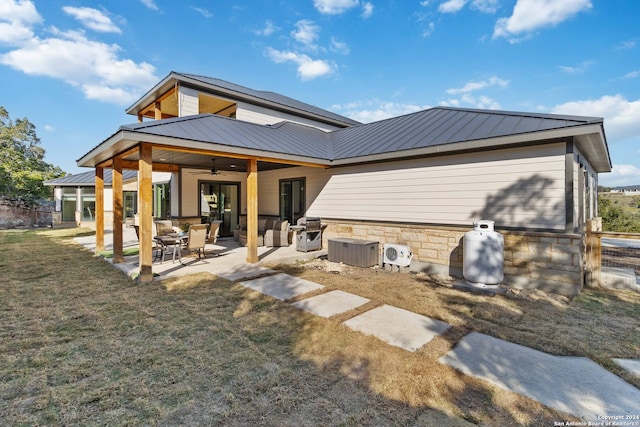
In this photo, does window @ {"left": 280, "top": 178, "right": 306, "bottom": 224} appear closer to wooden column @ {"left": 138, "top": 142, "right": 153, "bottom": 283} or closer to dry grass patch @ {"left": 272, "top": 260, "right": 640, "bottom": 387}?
dry grass patch @ {"left": 272, "top": 260, "right": 640, "bottom": 387}

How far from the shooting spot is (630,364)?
3.04m

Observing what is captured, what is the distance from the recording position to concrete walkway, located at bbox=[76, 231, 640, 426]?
2413 mm

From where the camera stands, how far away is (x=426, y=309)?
4.67 m

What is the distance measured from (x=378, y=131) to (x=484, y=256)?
573cm

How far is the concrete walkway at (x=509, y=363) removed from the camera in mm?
2413

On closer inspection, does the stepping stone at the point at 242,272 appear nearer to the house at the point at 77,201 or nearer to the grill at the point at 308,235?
the grill at the point at 308,235

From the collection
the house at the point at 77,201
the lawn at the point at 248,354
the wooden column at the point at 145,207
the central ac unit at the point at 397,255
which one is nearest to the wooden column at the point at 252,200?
the lawn at the point at 248,354

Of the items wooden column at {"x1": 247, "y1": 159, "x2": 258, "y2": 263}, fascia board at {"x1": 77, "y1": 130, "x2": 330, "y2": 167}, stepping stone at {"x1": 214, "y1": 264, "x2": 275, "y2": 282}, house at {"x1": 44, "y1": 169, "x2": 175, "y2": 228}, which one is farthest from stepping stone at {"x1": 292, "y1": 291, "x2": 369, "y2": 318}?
house at {"x1": 44, "y1": 169, "x2": 175, "y2": 228}

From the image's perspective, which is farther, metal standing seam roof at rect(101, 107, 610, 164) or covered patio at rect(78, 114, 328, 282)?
metal standing seam roof at rect(101, 107, 610, 164)

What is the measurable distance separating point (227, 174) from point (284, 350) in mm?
10384

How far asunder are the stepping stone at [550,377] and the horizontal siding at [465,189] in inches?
136

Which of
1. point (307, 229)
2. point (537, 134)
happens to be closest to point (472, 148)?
point (537, 134)

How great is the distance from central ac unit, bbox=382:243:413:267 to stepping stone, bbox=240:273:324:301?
2481 mm

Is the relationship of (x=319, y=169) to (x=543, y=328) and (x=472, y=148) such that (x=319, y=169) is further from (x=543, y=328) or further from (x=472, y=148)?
(x=543, y=328)
